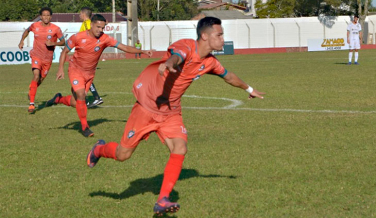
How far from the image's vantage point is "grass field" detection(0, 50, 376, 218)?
562 centimetres

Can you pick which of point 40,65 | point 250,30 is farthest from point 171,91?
point 250,30

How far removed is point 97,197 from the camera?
600 centimetres

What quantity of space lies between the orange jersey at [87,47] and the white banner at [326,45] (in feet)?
161

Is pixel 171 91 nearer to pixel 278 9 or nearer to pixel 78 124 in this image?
pixel 78 124

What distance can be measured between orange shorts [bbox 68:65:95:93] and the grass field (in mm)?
765

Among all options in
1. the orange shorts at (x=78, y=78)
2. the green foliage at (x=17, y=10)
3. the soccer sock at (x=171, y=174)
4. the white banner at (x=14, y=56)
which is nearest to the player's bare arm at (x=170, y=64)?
the soccer sock at (x=171, y=174)

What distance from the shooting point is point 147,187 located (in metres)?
6.34

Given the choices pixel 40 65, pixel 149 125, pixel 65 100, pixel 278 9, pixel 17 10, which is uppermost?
pixel 278 9

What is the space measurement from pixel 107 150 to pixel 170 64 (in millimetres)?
1658

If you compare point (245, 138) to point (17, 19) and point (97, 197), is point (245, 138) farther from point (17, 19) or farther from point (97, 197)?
point (17, 19)

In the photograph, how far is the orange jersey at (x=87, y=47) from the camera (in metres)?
10.4

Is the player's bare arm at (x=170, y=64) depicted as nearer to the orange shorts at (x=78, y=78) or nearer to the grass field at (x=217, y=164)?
the grass field at (x=217, y=164)

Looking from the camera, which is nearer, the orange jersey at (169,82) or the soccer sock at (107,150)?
the orange jersey at (169,82)

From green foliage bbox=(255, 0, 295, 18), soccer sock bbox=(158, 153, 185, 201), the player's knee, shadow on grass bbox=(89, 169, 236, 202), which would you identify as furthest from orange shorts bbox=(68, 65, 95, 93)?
green foliage bbox=(255, 0, 295, 18)
